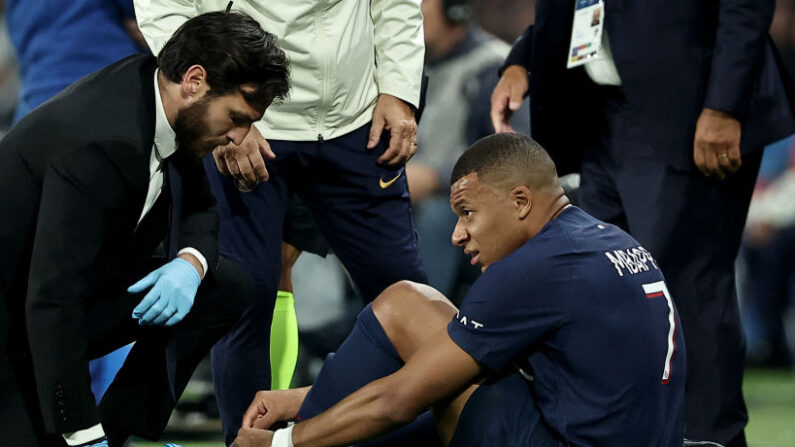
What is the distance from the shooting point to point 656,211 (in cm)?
307

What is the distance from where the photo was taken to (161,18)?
2721 mm

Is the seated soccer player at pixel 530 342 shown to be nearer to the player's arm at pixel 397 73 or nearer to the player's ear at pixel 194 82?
the player's arm at pixel 397 73

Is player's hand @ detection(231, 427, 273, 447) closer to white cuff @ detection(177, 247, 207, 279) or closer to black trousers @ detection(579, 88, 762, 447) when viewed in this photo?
white cuff @ detection(177, 247, 207, 279)

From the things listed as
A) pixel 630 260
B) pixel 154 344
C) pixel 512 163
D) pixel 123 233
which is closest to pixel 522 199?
pixel 512 163

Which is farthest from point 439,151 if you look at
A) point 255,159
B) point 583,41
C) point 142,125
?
point 142,125

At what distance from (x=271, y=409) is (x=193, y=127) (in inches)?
25.7

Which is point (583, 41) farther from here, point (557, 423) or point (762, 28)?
point (557, 423)

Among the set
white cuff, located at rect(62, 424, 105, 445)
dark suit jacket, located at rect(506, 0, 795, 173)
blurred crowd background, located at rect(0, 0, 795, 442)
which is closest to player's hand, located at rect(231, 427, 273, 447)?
white cuff, located at rect(62, 424, 105, 445)

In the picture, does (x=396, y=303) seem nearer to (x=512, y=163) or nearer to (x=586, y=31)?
(x=512, y=163)

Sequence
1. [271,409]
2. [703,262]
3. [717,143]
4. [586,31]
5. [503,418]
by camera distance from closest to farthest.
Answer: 1. [503,418]
2. [271,409]
3. [717,143]
4. [703,262]
5. [586,31]

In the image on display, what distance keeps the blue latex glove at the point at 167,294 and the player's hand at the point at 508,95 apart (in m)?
1.22

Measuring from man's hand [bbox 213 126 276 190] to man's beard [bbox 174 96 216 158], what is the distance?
14 cm

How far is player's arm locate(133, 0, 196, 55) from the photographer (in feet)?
8.87

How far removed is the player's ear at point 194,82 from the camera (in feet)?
7.80
